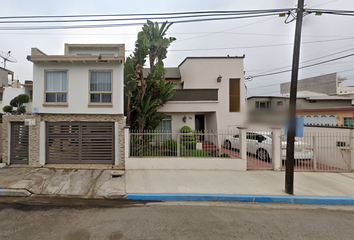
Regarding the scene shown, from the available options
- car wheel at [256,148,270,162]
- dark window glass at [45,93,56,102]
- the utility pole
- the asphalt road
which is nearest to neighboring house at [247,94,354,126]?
the utility pole

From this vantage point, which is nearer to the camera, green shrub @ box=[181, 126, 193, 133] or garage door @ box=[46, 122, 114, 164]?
garage door @ box=[46, 122, 114, 164]

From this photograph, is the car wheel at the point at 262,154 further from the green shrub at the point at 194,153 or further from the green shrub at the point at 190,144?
the green shrub at the point at 190,144

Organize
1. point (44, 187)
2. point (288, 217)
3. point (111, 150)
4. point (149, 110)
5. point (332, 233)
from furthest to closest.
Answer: point (149, 110)
point (111, 150)
point (44, 187)
point (288, 217)
point (332, 233)

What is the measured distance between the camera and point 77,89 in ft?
27.0

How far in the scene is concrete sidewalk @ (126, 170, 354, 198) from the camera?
5718 mm

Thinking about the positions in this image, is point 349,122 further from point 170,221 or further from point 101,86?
point 101,86

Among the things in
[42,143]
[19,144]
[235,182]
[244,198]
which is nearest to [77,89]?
[42,143]

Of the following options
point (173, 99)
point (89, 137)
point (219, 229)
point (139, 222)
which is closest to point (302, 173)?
point (219, 229)

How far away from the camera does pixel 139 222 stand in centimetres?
399

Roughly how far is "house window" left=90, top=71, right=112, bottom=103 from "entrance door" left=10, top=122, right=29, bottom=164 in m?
3.39

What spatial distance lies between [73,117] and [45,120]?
4.19 ft

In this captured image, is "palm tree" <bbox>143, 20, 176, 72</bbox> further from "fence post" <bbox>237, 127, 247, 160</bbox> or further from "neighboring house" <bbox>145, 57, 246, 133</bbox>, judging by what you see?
"fence post" <bbox>237, 127, 247, 160</bbox>

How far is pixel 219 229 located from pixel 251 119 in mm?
5199

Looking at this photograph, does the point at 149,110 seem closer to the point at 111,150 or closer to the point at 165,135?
the point at 165,135
